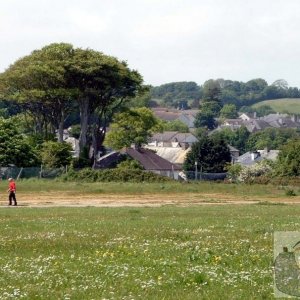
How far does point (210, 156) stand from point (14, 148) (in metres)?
36.8

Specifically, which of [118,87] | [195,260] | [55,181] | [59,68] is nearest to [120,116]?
[118,87]

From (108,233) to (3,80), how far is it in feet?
209

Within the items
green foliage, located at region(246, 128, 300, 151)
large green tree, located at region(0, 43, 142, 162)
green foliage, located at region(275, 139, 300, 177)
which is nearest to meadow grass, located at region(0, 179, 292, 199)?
large green tree, located at region(0, 43, 142, 162)

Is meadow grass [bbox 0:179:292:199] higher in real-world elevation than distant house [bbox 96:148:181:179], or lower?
lower

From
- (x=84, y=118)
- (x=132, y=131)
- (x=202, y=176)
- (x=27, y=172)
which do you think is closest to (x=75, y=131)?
(x=132, y=131)

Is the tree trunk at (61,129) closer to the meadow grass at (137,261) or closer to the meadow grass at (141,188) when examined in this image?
the meadow grass at (141,188)

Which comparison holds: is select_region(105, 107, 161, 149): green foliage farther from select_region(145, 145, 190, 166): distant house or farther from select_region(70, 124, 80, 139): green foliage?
select_region(70, 124, 80, 139): green foliage

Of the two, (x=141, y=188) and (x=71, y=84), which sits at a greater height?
(x=71, y=84)

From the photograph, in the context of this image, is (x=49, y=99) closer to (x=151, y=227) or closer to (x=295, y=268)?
(x=151, y=227)

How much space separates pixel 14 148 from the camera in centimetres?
7200

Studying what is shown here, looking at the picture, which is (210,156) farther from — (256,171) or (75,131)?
(75,131)

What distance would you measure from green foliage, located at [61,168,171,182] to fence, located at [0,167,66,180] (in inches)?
55.0

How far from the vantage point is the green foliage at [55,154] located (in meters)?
75.9

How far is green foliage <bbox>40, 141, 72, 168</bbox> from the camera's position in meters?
75.9
